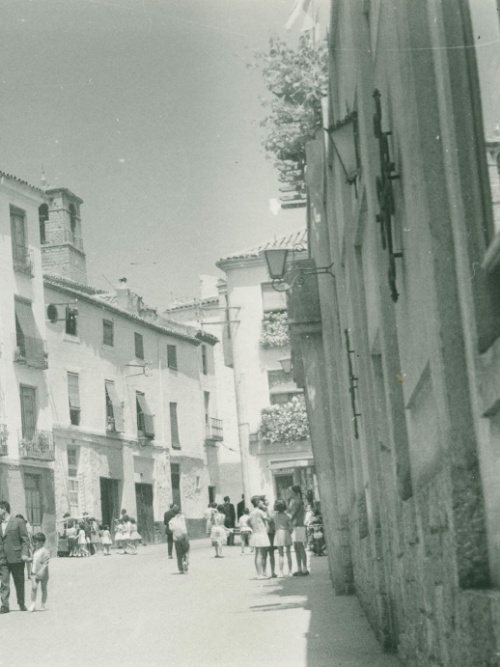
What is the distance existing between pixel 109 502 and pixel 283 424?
7289 millimetres

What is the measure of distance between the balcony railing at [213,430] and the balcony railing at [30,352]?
598 inches

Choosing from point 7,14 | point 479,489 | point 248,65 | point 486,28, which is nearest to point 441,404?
point 479,489

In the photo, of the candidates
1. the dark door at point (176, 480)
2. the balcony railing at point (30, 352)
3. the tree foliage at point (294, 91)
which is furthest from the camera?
the dark door at point (176, 480)

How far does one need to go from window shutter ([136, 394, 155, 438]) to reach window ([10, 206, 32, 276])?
9.89 m

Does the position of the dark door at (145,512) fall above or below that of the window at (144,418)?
below

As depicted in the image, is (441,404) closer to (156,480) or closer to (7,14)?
(7,14)

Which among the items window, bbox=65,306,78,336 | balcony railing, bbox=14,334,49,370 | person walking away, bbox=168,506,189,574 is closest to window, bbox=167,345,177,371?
window, bbox=65,306,78,336

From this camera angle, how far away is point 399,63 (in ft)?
18.1

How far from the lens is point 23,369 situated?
128 feet

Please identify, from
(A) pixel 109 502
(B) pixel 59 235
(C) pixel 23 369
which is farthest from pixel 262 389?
(B) pixel 59 235

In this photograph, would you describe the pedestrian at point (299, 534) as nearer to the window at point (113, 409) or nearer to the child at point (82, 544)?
the child at point (82, 544)

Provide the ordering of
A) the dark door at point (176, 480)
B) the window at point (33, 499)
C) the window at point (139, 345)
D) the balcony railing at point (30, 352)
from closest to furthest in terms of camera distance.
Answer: the window at point (33, 499)
the balcony railing at point (30, 352)
the window at point (139, 345)
the dark door at point (176, 480)

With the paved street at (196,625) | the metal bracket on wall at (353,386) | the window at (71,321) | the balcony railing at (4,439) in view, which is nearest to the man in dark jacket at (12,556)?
the paved street at (196,625)

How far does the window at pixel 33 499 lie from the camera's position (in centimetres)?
3828
